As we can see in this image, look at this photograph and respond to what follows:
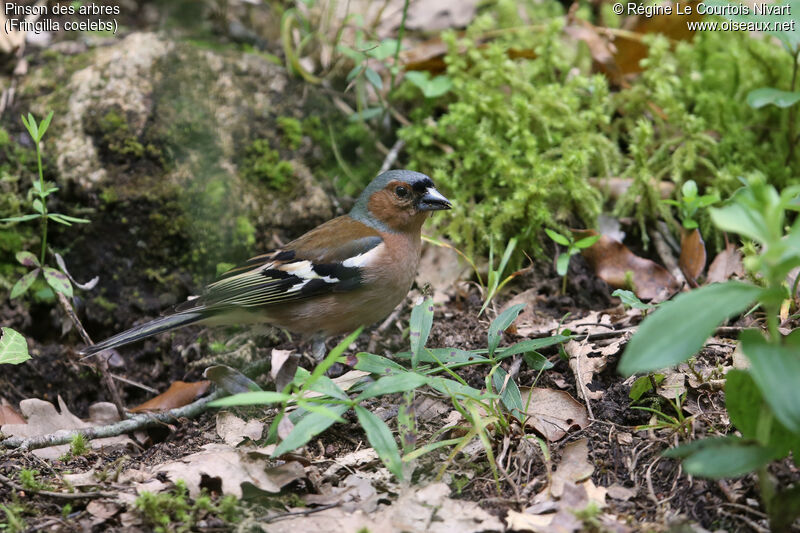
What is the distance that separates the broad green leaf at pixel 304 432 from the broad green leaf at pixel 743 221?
4.42ft

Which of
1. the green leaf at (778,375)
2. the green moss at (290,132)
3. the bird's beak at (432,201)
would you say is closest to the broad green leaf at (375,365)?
the green leaf at (778,375)

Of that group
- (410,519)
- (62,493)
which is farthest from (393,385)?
(62,493)

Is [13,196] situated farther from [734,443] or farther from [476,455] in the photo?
[734,443]

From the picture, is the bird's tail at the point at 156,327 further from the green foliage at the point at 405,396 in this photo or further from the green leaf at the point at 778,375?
the green leaf at the point at 778,375

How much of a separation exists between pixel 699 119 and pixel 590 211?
1.05 meters

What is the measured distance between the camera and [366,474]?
9.35 ft

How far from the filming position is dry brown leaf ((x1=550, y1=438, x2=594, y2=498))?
2629mm

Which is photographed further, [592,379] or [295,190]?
[295,190]

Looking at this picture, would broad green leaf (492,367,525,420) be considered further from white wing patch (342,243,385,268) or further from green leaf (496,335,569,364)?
white wing patch (342,243,385,268)

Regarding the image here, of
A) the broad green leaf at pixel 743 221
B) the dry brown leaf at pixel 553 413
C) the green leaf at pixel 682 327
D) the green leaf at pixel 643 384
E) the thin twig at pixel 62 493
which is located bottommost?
the dry brown leaf at pixel 553 413

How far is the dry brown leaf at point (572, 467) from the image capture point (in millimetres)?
2629

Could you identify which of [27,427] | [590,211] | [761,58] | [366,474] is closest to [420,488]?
[366,474]

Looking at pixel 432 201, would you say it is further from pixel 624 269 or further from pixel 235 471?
pixel 235 471

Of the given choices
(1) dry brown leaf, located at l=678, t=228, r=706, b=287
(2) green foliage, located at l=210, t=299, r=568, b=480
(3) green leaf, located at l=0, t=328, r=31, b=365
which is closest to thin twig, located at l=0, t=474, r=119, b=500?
(3) green leaf, located at l=0, t=328, r=31, b=365
